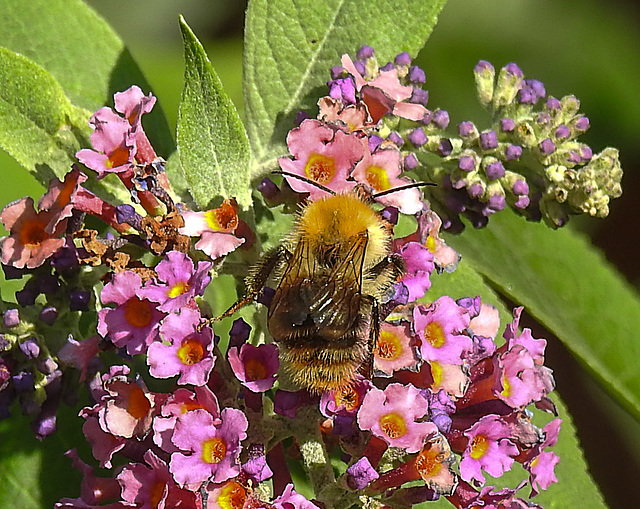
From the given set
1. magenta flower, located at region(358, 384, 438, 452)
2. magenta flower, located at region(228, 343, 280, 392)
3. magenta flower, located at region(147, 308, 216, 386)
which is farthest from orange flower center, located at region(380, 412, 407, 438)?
magenta flower, located at region(147, 308, 216, 386)

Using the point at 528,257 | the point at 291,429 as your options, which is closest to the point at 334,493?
the point at 291,429

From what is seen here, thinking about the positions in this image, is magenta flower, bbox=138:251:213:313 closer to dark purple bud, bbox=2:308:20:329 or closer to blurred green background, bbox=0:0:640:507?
dark purple bud, bbox=2:308:20:329

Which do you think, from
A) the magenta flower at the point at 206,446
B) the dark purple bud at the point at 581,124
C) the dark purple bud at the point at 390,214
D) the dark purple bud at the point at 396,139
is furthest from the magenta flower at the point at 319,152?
the dark purple bud at the point at 581,124

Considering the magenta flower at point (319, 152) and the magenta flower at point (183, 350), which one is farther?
the magenta flower at point (319, 152)

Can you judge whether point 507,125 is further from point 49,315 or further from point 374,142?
point 49,315

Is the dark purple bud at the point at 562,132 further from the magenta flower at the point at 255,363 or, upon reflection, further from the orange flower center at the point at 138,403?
the orange flower center at the point at 138,403

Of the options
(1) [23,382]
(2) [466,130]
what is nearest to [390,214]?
(2) [466,130]
